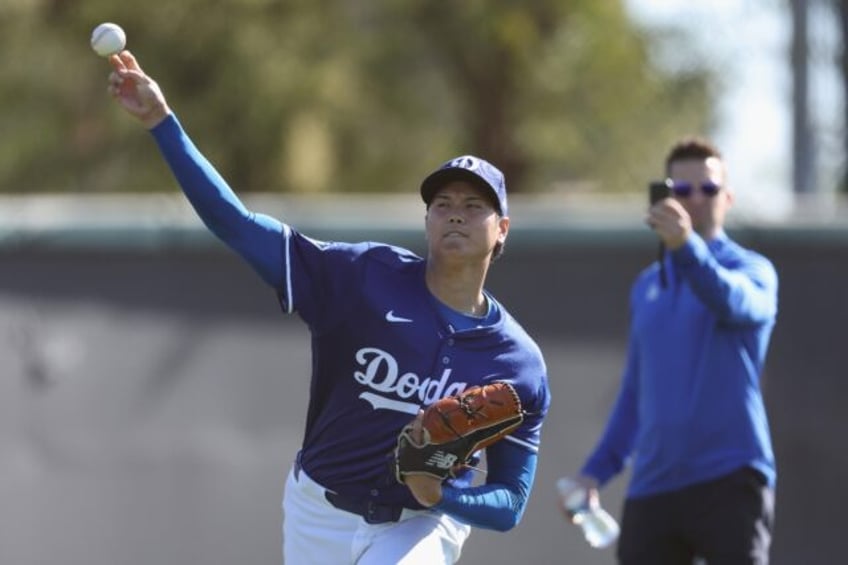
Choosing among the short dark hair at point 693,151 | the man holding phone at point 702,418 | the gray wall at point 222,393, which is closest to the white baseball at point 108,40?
the man holding phone at point 702,418

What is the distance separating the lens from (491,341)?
455 cm

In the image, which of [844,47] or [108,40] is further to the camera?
[844,47]

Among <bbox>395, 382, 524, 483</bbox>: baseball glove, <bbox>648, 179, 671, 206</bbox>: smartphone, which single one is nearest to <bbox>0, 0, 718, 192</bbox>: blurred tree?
<bbox>648, 179, 671, 206</bbox>: smartphone

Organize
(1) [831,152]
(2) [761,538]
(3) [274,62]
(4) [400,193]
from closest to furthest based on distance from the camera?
(2) [761,538]
(1) [831,152]
(3) [274,62]
(4) [400,193]

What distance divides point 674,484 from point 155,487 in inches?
101

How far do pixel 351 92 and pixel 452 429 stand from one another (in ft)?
44.4

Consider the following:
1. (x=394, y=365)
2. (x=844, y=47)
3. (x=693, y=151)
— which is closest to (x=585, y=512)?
(x=693, y=151)

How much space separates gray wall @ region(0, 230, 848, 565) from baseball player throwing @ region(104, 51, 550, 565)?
3.04m

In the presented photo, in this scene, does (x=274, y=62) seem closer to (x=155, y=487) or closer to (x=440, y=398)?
(x=155, y=487)

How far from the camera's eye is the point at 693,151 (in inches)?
243

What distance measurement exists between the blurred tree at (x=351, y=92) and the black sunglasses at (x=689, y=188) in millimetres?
10968

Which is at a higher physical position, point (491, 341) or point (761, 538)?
point (491, 341)

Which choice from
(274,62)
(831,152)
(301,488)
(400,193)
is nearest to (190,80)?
(274,62)

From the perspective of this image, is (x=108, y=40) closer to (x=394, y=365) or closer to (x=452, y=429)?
(x=394, y=365)
